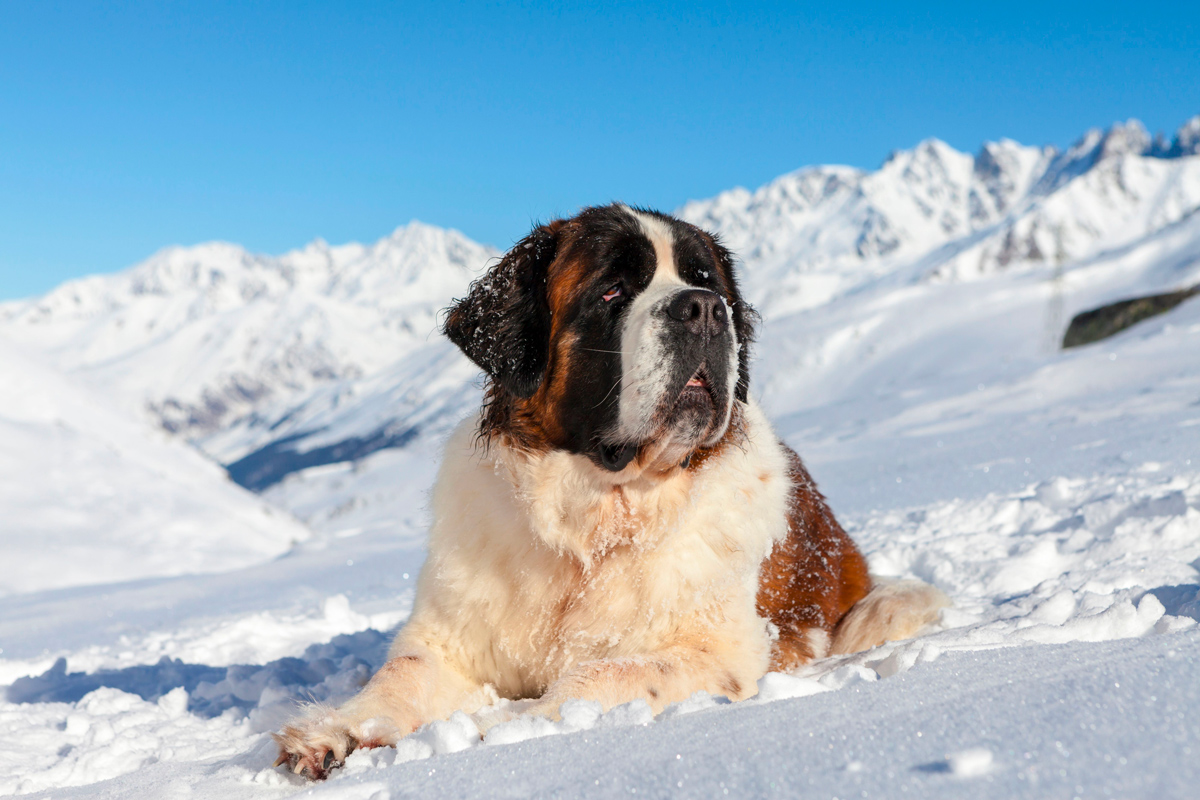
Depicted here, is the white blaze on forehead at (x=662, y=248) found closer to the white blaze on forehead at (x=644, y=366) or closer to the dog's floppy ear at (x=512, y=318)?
the white blaze on forehead at (x=644, y=366)

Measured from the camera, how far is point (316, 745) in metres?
1.86

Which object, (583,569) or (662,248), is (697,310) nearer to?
(662,248)

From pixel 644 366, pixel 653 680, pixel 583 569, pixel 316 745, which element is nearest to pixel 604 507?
pixel 583 569

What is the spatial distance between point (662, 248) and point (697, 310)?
0.46 m

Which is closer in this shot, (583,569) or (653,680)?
(653,680)

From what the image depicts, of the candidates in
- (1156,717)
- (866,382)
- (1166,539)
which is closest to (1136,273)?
(866,382)

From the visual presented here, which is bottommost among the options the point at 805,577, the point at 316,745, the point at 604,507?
the point at 805,577

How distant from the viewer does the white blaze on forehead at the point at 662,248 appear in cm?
269

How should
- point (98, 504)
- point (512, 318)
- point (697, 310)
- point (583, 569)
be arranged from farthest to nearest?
point (98, 504), point (512, 318), point (583, 569), point (697, 310)

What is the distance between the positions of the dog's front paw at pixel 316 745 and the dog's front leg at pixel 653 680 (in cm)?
45

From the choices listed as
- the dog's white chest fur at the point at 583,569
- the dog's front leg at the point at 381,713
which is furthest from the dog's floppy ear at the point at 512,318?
the dog's front leg at the point at 381,713

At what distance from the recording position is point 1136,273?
3816 cm

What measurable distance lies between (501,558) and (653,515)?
19.6 inches

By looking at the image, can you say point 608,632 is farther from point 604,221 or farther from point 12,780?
point 12,780
